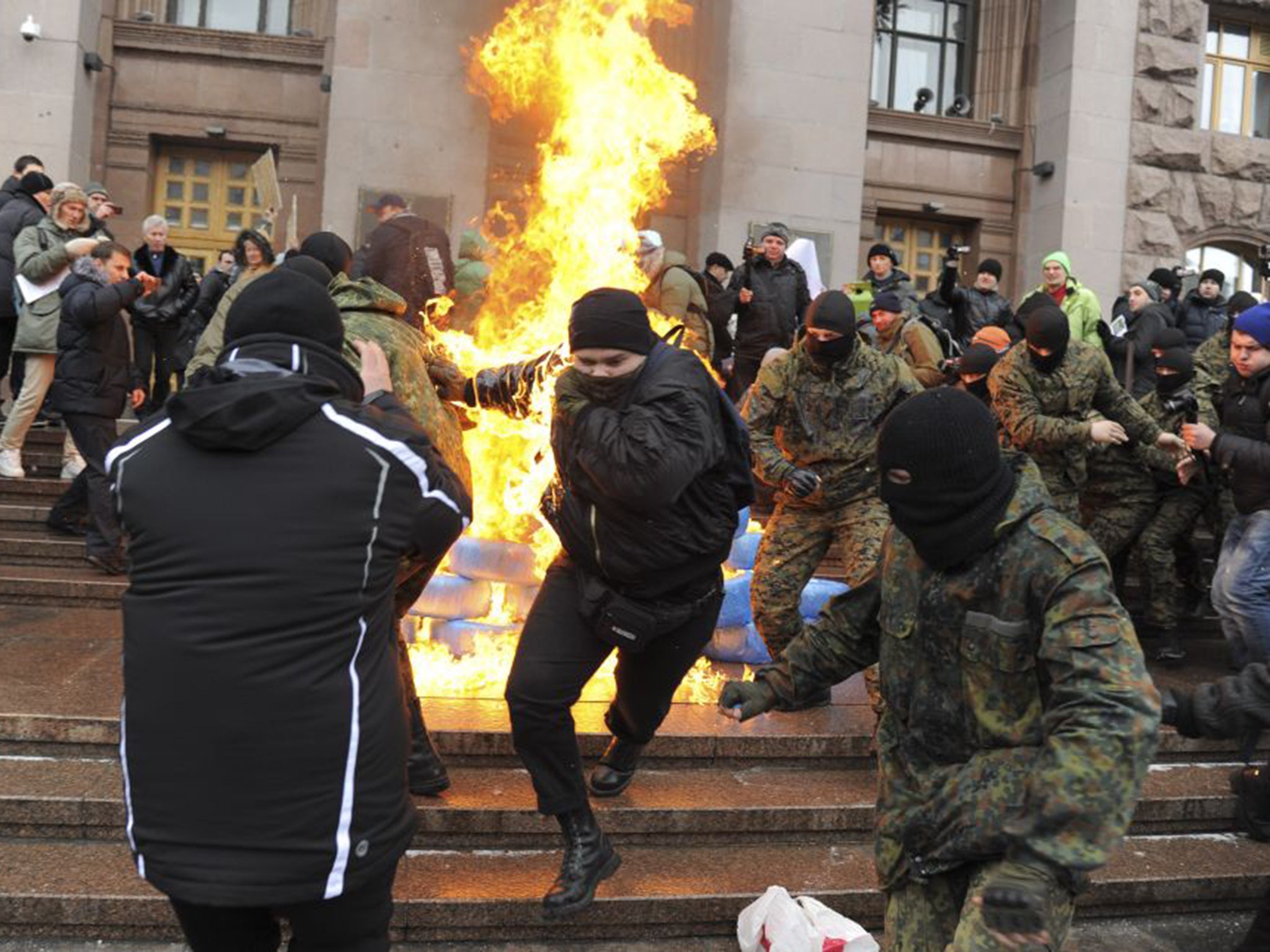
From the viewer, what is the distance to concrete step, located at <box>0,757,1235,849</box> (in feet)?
14.1

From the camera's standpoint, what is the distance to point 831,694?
643cm

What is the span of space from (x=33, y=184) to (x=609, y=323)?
7.27 meters

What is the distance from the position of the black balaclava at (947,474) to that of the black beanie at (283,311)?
4.28 ft

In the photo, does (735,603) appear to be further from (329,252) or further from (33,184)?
(33,184)

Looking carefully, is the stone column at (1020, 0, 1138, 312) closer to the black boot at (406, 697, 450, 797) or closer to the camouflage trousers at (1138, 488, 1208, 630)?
the camouflage trousers at (1138, 488, 1208, 630)

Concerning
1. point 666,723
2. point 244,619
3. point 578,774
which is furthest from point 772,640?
point 244,619

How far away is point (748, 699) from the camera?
3.03 meters

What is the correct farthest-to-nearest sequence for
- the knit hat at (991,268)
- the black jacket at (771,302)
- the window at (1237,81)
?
the window at (1237,81), the knit hat at (991,268), the black jacket at (771,302)

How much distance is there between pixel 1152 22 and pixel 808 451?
528 inches

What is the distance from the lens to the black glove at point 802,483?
5.55 metres

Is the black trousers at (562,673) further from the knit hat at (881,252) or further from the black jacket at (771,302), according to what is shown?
the knit hat at (881,252)

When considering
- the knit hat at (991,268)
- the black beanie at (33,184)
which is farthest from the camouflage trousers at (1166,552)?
the black beanie at (33,184)

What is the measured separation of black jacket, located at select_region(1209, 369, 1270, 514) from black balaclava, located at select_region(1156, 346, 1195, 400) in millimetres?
1283

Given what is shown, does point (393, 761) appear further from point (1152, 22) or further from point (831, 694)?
point (1152, 22)
